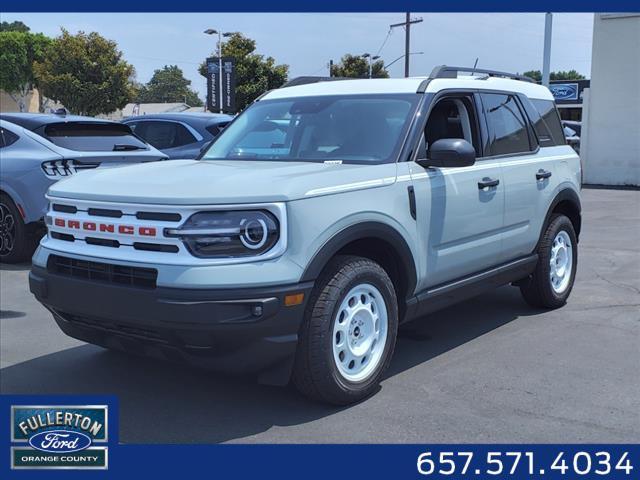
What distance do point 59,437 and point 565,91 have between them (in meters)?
43.6

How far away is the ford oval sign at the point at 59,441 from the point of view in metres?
3.43

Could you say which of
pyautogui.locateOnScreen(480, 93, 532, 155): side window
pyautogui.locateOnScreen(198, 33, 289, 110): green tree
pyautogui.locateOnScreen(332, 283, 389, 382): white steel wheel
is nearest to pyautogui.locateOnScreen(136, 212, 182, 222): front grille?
pyautogui.locateOnScreen(332, 283, 389, 382): white steel wheel

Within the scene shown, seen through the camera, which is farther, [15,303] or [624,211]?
[624,211]

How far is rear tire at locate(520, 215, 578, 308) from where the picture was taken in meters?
6.02

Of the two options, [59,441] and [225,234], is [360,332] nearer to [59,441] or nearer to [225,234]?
[225,234]

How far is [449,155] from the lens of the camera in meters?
4.46

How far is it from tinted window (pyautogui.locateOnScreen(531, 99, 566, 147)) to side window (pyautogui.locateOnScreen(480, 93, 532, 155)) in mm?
285

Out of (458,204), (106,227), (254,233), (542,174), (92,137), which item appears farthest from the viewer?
(92,137)

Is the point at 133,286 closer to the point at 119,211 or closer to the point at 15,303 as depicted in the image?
the point at 119,211

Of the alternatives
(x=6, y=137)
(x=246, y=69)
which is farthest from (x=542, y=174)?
(x=246, y=69)

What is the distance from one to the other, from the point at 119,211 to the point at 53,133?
487cm

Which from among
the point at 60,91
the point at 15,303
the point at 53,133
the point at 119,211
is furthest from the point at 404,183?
the point at 60,91

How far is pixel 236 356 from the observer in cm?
361

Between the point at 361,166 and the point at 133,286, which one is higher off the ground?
the point at 361,166
